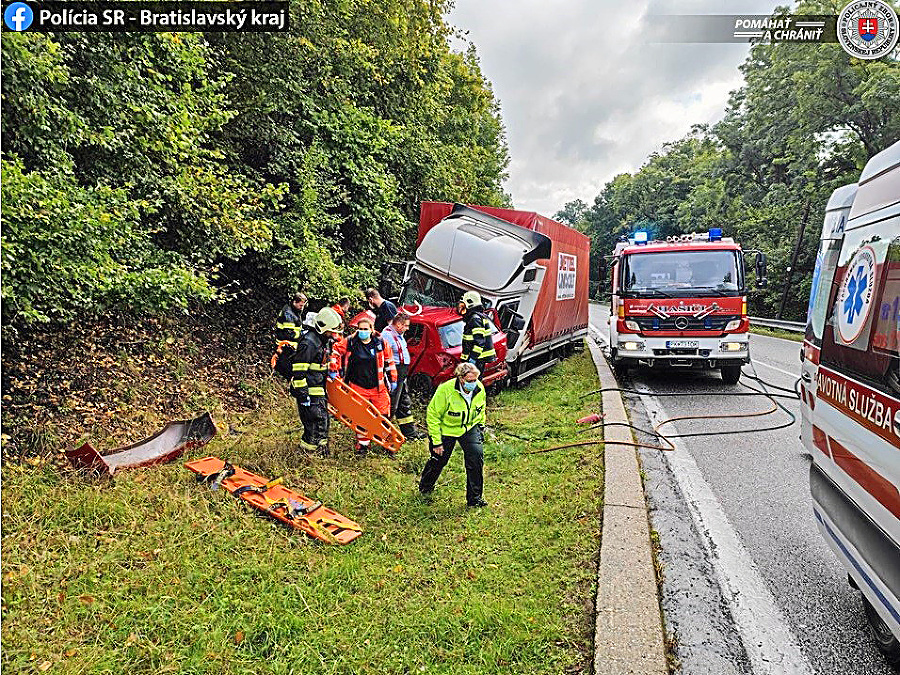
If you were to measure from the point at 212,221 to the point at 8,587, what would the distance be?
463cm

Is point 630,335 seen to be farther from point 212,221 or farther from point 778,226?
point 778,226

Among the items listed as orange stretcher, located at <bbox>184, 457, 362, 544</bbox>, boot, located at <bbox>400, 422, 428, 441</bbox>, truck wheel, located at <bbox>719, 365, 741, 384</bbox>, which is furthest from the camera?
truck wheel, located at <bbox>719, 365, 741, 384</bbox>

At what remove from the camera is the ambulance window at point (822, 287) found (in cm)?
358

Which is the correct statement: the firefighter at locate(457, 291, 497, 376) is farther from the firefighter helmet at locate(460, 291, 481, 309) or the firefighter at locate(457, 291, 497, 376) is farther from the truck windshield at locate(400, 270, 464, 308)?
the truck windshield at locate(400, 270, 464, 308)

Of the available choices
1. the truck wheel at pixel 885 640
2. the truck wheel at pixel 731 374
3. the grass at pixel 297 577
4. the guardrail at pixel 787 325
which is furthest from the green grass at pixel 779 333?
the truck wheel at pixel 885 640

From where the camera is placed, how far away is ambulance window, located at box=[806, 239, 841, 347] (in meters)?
3.58

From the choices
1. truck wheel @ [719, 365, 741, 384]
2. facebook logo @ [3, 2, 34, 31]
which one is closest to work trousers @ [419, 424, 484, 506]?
facebook logo @ [3, 2, 34, 31]

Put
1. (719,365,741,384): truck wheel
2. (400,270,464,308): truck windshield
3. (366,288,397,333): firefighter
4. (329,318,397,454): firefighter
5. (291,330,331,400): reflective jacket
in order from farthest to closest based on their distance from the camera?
(719,365,741,384): truck wheel, (400,270,464,308): truck windshield, (366,288,397,333): firefighter, (329,318,397,454): firefighter, (291,330,331,400): reflective jacket

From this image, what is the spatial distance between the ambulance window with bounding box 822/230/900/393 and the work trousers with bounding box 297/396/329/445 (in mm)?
4527

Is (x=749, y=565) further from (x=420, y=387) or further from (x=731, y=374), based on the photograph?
(x=731, y=374)

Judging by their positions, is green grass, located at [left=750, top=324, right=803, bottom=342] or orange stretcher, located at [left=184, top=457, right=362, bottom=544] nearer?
orange stretcher, located at [left=184, top=457, right=362, bottom=544]

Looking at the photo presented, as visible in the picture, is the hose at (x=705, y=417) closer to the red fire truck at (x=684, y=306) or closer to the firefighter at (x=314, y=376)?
the red fire truck at (x=684, y=306)

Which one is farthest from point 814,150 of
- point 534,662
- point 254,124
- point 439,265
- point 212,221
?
point 534,662

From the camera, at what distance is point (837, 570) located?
3.79m
